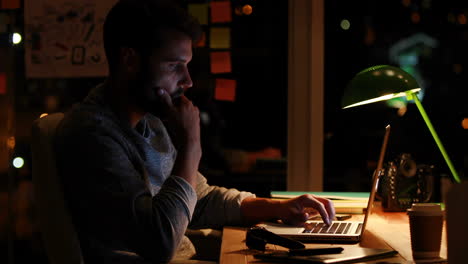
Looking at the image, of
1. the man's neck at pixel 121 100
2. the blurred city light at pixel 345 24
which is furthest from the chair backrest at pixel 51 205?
the blurred city light at pixel 345 24

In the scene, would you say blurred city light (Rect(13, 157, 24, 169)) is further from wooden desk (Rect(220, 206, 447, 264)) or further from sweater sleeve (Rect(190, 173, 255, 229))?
wooden desk (Rect(220, 206, 447, 264))

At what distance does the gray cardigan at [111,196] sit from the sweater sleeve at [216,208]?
421mm

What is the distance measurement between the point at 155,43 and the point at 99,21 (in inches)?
62.7

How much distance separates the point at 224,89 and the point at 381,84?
1.50 metres

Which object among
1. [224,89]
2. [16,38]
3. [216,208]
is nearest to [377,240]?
[216,208]

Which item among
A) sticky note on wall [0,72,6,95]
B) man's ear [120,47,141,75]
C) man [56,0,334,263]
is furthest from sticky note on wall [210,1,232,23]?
man's ear [120,47,141,75]

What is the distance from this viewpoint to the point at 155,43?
177cm

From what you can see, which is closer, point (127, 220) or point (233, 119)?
point (127, 220)

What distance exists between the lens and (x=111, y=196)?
61.0 inches

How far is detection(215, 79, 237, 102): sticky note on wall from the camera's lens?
3281 millimetres

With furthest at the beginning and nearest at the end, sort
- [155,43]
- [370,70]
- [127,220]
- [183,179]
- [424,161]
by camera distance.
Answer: [424,161], [370,70], [155,43], [183,179], [127,220]

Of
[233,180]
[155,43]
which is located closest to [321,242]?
[155,43]

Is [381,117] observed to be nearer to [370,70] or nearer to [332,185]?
[332,185]

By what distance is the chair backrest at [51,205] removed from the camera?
5.10 ft
